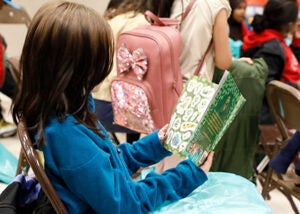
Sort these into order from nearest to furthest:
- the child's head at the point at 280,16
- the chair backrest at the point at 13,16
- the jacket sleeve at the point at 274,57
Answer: the jacket sleeve at the point at 274,57
the child's head at the point at 280,16
the chair backrest at the point at 13,16

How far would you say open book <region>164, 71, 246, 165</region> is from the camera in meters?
1.18

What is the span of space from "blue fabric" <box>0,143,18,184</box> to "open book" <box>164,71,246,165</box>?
721 mm

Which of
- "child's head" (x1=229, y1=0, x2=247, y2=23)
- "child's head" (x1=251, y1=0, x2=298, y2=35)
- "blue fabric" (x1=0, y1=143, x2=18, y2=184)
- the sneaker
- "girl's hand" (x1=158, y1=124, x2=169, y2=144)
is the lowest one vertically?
the sneaker

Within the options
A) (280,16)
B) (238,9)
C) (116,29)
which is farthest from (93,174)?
(238,9)

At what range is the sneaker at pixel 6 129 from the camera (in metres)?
3.76

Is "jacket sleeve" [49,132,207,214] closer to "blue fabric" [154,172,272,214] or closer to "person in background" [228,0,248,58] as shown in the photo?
"blue fabric" [154,172,272,214]

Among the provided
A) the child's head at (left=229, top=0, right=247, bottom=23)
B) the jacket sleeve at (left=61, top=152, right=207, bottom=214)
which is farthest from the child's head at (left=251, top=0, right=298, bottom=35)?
the jacket sleeve at (left=61, top=152, right=207, bottom=214)

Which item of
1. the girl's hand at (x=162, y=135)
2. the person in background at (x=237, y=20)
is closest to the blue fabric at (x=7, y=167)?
the girl's hand at (x=162, y=135)

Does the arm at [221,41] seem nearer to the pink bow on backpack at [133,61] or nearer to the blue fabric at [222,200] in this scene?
the pink bow on backpack at [133,61]

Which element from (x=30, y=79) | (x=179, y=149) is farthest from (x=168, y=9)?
(x=30, y=79)

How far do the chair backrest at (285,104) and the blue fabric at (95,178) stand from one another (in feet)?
2.80

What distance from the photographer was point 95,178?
104cm

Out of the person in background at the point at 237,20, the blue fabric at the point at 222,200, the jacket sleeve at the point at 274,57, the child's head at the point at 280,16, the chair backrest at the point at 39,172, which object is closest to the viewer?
the chair backrest at the point at 39,172

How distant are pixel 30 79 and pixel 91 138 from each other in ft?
0.63
